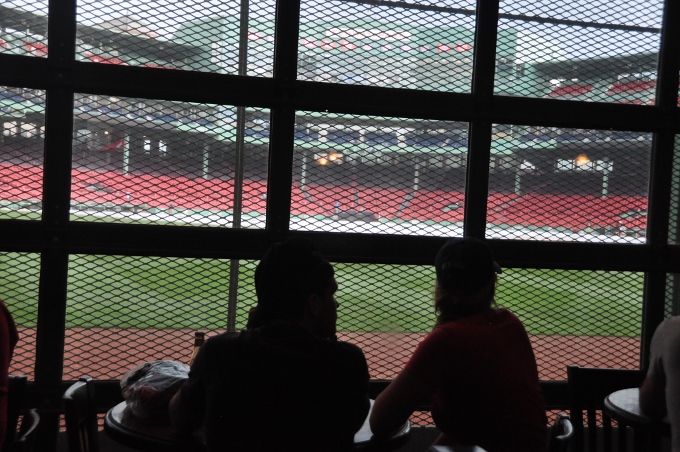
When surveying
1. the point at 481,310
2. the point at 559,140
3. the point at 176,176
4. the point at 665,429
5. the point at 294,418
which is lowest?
the point at 665,429

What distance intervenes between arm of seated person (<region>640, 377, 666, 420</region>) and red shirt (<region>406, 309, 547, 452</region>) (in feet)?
1.85

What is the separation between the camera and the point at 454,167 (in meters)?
2.92

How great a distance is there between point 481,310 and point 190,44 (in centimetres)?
157

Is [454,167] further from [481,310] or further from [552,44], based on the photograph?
[481,310]

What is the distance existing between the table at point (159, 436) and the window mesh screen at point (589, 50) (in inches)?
68.3

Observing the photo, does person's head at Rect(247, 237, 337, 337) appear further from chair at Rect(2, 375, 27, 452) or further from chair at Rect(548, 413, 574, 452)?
chair at Rect(2, 375, 27, 452)

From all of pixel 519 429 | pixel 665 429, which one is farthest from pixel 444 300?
pixel 665 429

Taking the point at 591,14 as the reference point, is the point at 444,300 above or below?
below

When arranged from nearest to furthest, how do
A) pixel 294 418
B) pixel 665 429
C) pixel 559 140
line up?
pixel 294 418 → pixel 665 429 → pixel 559 140

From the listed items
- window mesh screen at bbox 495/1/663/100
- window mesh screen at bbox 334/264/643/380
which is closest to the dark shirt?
window mesh screen at bbox 334/264/643/380

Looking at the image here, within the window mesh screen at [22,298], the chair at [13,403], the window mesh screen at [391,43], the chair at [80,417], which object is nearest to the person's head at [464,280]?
the chair at [80,417]

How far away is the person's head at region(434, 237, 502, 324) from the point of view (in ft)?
6.26

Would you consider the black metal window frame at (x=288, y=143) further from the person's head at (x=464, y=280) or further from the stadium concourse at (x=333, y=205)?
the person's head at (x=464, y=280)

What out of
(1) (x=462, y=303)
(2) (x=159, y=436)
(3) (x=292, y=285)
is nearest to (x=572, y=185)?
(1) (x=462, y=303)
